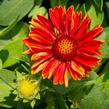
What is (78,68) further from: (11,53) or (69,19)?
(11,53)

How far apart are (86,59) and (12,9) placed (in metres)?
0.52

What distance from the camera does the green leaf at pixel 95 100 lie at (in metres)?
2.04

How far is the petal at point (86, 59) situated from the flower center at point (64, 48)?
4 cm

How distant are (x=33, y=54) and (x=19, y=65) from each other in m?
0.34

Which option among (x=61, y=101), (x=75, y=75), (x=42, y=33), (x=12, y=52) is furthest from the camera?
(x=12, y=52)

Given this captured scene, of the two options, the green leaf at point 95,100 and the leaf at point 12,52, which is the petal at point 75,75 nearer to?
the green leaf at point 95,100

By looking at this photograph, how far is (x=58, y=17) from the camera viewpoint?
77.5 inches

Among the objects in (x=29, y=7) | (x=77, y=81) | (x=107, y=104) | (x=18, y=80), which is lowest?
(x=107, y=104)

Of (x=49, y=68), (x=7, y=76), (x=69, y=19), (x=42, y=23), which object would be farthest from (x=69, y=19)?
(x=7, y=76)

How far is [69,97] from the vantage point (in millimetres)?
2164

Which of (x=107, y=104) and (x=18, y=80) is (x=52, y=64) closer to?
(x=18, y=80)

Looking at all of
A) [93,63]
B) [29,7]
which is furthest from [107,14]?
[93,63]

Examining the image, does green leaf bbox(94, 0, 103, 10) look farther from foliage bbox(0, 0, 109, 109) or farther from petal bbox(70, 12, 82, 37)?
petal bbox(70, 12, 82, 37)

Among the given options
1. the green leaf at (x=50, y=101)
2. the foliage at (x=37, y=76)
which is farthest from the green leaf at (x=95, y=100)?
the green leaf at (x=50, y=101)
